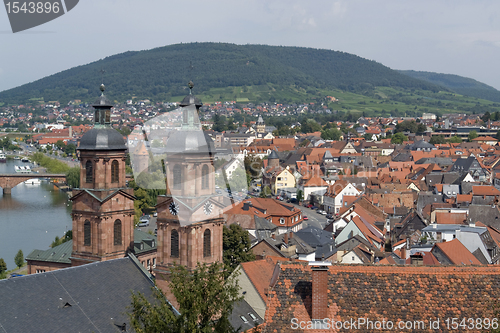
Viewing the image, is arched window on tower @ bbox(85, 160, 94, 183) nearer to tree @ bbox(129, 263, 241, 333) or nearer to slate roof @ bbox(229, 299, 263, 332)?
slate roof @ bbox(229, 299, 263, 332)

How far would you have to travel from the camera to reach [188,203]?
20734 millimetres

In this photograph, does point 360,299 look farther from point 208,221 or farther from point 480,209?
point 480,209

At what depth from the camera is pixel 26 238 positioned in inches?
1895

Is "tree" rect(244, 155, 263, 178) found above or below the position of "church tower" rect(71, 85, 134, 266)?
below

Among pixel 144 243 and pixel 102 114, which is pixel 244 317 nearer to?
pixel 144 243

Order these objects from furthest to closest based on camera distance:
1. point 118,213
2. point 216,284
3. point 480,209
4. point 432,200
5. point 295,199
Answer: point 295,199, point 432,200, point 480,209, point 118,213, point 216,284

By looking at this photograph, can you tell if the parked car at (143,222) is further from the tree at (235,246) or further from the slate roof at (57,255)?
the slate roof at (57,255)

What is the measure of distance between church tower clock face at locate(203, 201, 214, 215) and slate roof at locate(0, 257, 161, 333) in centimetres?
307

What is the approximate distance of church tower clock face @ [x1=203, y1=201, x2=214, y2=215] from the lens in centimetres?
2102

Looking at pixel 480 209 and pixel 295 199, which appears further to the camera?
→ pixel 295 199

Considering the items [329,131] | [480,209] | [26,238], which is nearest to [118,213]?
[26,238]

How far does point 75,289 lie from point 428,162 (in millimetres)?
79650

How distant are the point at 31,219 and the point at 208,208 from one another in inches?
1638

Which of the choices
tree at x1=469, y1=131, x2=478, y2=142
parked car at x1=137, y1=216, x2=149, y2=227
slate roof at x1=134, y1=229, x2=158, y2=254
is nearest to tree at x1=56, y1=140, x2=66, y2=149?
tree at x1=469, y1=131, x2=478, y2=142
